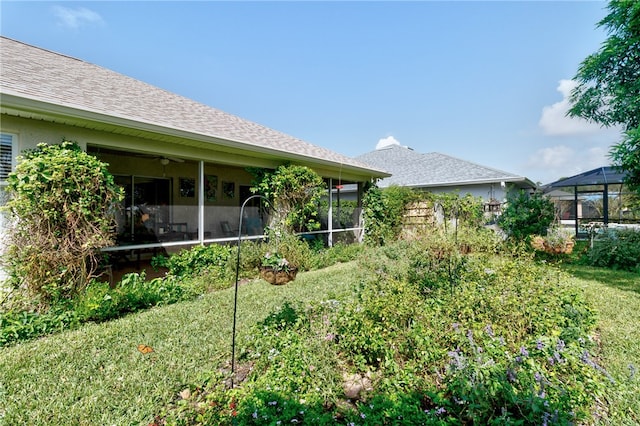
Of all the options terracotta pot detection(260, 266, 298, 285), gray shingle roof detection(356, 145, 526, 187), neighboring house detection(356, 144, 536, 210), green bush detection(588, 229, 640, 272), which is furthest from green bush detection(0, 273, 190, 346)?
gray shingle roof detection(356, 145, 526, 187)

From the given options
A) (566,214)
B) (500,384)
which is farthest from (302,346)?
(566,214)

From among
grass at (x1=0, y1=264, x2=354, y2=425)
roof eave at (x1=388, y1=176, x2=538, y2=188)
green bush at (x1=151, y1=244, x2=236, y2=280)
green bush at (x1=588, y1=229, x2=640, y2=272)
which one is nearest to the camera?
grass at (x1=0, y1=264, x2=354, y2=425)

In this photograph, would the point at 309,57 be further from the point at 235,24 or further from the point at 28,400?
the point at 28,400

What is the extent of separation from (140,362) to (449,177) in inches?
626

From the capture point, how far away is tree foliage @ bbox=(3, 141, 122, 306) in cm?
398

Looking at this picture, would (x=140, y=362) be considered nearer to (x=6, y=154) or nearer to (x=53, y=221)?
(x=53, y=221)

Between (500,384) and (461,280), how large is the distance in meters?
2.74

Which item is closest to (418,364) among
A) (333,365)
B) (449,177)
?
(333,365)

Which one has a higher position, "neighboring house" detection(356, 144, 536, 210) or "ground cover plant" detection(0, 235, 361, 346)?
"neighboring house" detection(356, 144, 536, 210)

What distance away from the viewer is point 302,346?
2.95 meters

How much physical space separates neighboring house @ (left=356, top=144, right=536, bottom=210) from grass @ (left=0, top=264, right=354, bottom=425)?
13392 mm

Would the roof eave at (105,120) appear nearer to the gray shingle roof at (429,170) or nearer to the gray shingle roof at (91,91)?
the gray shingle roof at (91,91)

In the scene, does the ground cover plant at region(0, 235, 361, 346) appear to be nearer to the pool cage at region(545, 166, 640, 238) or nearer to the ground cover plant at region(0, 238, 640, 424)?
the ground cover plant at region(0, 238, 640, 424)

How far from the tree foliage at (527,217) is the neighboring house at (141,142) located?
4737 mm
